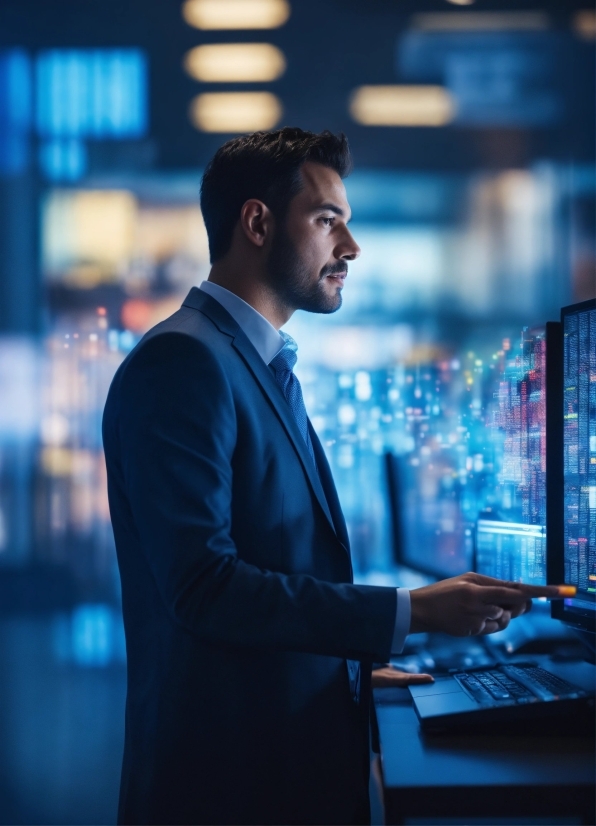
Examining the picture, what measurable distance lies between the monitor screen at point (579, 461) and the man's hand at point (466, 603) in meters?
0.25

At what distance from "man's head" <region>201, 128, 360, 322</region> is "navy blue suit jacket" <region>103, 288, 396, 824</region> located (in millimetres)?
196

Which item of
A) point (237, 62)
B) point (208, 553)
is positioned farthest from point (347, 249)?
point (237, 62)

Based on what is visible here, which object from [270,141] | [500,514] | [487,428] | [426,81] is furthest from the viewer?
[426,81]

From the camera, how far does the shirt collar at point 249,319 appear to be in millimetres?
1184

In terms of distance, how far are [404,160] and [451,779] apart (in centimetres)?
187

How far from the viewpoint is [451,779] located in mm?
859

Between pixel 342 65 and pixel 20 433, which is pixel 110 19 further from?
pixel 20 433

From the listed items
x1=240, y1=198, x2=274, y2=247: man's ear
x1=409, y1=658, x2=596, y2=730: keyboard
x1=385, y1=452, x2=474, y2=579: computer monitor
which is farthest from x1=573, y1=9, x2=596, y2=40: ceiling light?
x1=409, y1=658, x2=596, y2=730: keyboard

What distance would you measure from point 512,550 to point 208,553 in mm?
720

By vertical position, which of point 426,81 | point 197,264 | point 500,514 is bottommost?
point 500,514

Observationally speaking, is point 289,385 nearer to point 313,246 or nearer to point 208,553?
point 313,246

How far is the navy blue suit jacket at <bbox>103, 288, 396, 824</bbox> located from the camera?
91 centimetres

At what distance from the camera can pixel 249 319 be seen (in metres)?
1.19

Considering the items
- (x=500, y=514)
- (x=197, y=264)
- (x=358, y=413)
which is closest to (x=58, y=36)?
(x=197, y=264)
